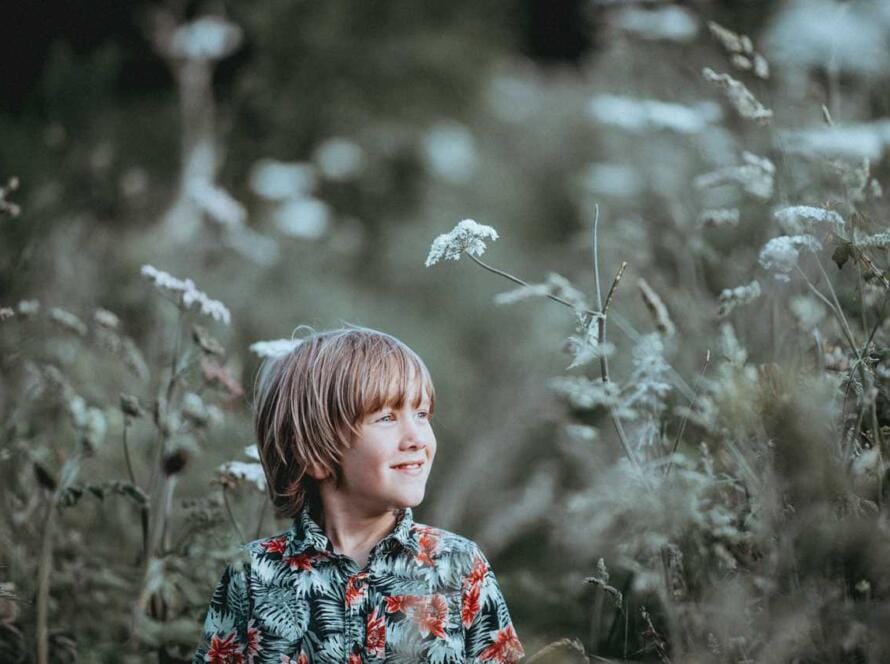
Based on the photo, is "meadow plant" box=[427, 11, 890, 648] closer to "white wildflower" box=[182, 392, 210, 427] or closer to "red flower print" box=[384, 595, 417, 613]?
"red flower print" box=[384, 595, 417, 613]

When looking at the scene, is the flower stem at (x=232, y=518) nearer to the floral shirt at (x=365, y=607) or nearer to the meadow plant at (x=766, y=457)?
the floral shirt at (x=365, y=607)

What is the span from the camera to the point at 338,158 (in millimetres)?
5531

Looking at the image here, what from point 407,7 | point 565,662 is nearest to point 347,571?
point 565,662

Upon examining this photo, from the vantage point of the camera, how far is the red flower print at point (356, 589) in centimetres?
139

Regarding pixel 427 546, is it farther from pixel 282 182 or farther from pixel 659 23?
pixel 282 182

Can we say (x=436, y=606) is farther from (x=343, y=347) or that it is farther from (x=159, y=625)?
(x=159, y=625)

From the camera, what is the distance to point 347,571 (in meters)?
1.43

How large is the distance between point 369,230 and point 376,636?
5222 millimetres

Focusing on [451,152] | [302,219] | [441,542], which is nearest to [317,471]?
[441,542]

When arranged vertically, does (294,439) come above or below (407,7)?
→ below

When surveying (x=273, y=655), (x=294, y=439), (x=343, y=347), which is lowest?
(x=273, y=655)

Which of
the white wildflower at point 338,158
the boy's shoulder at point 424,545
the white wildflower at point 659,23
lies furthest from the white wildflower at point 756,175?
the white wildflower at point 338,158

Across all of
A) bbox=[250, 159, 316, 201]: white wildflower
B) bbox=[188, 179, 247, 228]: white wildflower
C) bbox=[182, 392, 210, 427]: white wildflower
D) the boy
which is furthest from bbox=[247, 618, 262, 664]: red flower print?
bbox=[250, 159, 316, 201]: white wildflower

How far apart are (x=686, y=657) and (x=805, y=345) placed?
1.82 ft
